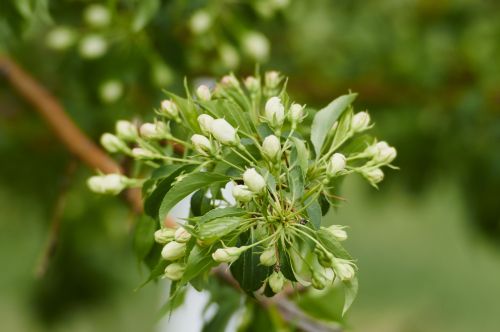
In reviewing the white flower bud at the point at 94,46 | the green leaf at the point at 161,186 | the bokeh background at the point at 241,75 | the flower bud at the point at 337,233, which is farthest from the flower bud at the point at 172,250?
the white flower bud at the point at 94,46

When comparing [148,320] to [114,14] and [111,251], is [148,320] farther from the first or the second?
[114,14]

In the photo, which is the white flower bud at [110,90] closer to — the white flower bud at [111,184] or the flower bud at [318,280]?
the white flower bud at [111,184]

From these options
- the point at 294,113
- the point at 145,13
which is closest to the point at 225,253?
the point at 294,113

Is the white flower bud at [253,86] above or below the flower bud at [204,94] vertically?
below

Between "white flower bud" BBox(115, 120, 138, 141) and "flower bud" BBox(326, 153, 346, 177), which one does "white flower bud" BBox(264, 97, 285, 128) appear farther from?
"white flower bud" BBox(115, 120, 138, 141)

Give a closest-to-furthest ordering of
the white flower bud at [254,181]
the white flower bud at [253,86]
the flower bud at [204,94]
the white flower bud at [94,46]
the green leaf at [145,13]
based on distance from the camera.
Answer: the white flower bud at [254,181], the flower bud at [204,94], the white flower bud at [253,86], the green leaf at [145,13], the white flower bud at [94,46]

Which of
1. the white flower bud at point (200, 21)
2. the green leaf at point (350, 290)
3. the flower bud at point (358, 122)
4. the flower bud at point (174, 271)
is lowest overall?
the white flower bud at point (200, 21)

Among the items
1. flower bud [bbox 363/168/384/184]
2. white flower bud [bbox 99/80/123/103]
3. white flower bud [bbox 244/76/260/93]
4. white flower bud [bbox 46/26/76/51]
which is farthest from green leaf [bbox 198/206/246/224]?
white flower bud [bbox 46/26/76/51]

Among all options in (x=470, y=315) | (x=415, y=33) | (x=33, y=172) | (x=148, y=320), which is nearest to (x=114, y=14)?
(x=33, y=172)

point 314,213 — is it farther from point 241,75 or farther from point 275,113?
point 241,75
